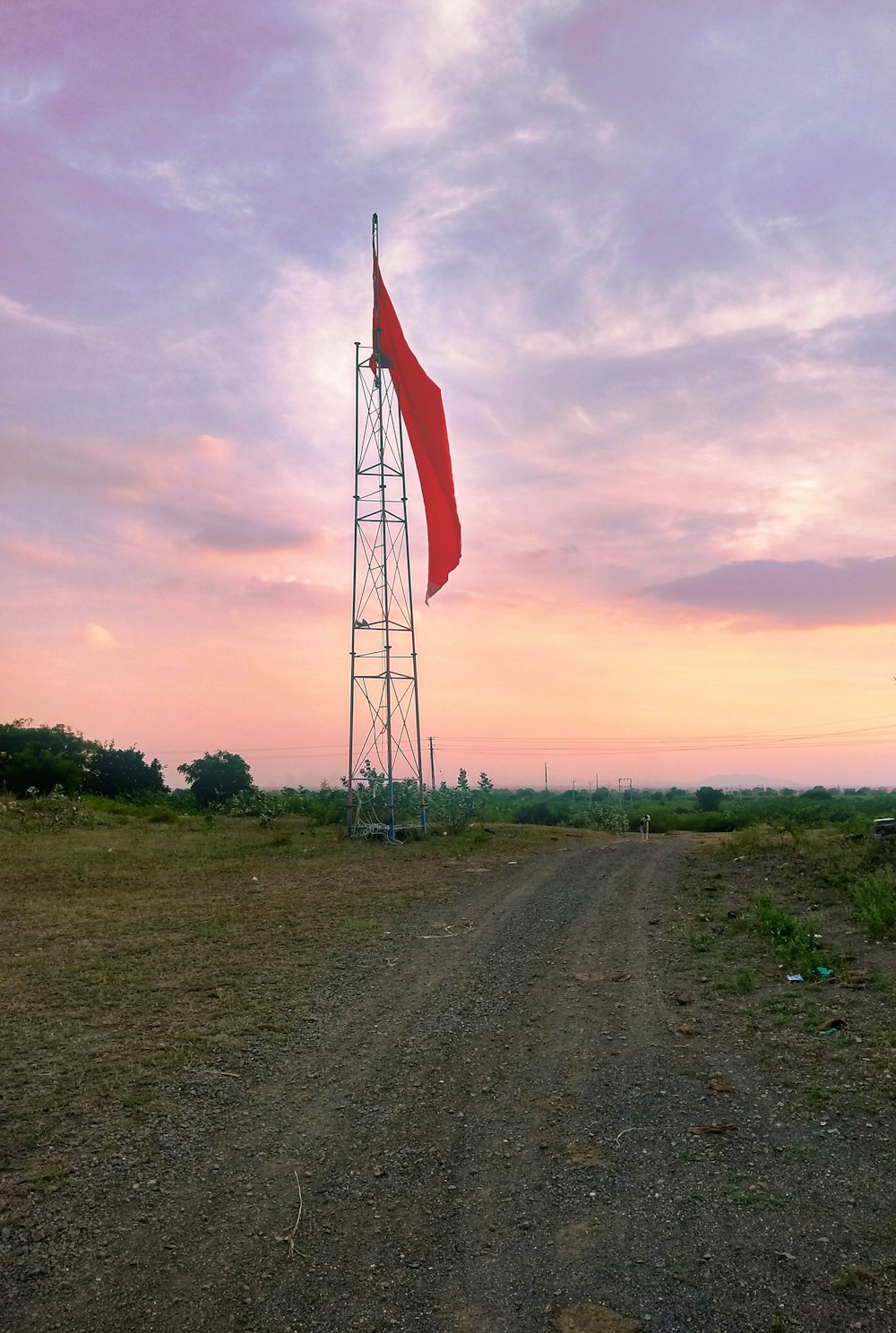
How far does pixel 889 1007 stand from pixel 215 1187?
5.38 metres

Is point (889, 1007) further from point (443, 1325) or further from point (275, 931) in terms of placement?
point (275, 931)

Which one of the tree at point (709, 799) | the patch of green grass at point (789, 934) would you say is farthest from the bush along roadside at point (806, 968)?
the tree at point (709, 799)

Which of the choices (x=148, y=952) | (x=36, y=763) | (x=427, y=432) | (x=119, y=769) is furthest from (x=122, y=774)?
(x=148, y=952)

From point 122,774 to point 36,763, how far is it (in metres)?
7.11

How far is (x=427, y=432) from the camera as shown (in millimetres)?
20922

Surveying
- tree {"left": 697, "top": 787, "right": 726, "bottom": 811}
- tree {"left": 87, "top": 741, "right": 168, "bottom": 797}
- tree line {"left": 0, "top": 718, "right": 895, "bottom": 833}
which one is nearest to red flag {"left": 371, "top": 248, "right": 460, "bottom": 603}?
tree line {"left": 0, "top": 718, "right": 895, "bottom": 833}

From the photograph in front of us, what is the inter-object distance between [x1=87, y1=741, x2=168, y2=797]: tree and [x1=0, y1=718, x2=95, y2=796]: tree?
1.05m

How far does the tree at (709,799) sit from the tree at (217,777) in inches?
1099

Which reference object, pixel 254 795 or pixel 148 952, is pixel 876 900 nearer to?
pixel 148 952

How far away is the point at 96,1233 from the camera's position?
153 inches

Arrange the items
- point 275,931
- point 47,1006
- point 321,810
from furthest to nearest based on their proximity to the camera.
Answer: point 321,810 → point 275,931 → point 47,1006

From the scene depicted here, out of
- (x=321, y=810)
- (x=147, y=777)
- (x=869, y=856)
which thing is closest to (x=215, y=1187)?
(x=869, y=856)

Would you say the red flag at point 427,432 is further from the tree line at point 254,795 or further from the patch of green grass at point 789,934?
the patch of green grass at point 789,934

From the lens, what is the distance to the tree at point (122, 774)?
36.9 meters
